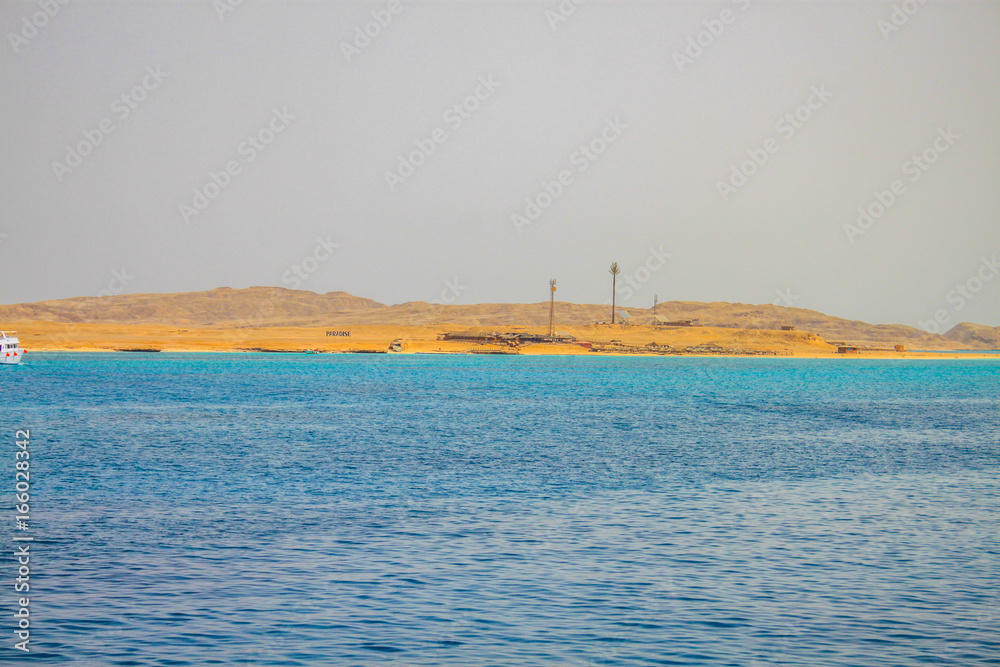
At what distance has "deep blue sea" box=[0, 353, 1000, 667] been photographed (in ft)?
51.5

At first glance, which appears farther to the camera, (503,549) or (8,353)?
(8,353)

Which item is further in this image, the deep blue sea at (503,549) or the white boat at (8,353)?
the white boat at (8,353)

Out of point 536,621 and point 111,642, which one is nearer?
point 111,642

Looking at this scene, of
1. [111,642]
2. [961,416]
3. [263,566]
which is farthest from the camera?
[961,416]

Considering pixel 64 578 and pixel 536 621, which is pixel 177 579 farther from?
pixel 536 621

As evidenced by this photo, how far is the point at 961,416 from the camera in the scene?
7238 cm

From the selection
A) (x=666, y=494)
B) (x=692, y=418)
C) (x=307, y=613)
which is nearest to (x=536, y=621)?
(x=307, y=613)

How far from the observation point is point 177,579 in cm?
1909

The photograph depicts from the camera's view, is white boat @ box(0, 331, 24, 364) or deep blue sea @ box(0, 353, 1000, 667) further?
white boat @ box(0, 331, 24, 364)

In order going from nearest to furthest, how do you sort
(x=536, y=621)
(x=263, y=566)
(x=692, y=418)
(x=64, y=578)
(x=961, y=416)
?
(x=536, y=621) < (x=64, y=578) < (x=263, y=566) < (x=692, y=418) < (x=961, y=416)

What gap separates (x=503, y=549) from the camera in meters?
22.0

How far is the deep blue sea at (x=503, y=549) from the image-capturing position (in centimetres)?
1569

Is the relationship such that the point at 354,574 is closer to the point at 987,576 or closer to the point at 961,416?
the point at 987,576

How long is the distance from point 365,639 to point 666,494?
1692 centimetres
